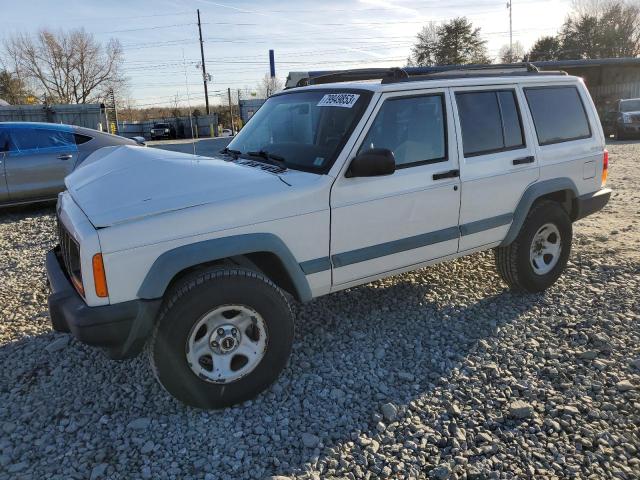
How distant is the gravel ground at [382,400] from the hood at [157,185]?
126 centimetres

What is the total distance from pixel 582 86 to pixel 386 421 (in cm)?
392

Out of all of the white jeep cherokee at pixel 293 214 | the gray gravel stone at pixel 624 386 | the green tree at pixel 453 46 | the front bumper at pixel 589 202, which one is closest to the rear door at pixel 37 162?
the white jeep cherokee at pixel 293 214

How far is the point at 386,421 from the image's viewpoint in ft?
9.97

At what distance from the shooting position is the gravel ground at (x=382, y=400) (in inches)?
107

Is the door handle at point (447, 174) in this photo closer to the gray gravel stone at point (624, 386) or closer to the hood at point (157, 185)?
the hood at point (157, 185)

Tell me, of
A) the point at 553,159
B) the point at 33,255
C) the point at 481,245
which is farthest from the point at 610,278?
the point at 33,255

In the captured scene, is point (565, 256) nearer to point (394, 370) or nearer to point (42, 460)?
point (394, 370)

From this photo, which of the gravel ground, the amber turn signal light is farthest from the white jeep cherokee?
the gravel ground

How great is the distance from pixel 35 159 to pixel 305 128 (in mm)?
6595

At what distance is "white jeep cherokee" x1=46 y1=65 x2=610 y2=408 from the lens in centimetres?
289

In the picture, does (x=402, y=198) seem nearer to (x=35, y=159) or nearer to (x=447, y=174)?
(x=447, y=174)

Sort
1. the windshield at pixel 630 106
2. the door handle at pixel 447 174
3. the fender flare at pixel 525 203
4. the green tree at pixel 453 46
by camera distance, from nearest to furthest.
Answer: the door handle at pixel 447 174
the fender flare at pixel 525 203
the windshield at pixel 630 106
the green tree at pixel 453 46

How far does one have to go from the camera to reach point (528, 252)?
183 inches

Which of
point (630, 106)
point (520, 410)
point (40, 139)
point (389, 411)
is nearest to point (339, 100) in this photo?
point (389, 411)
